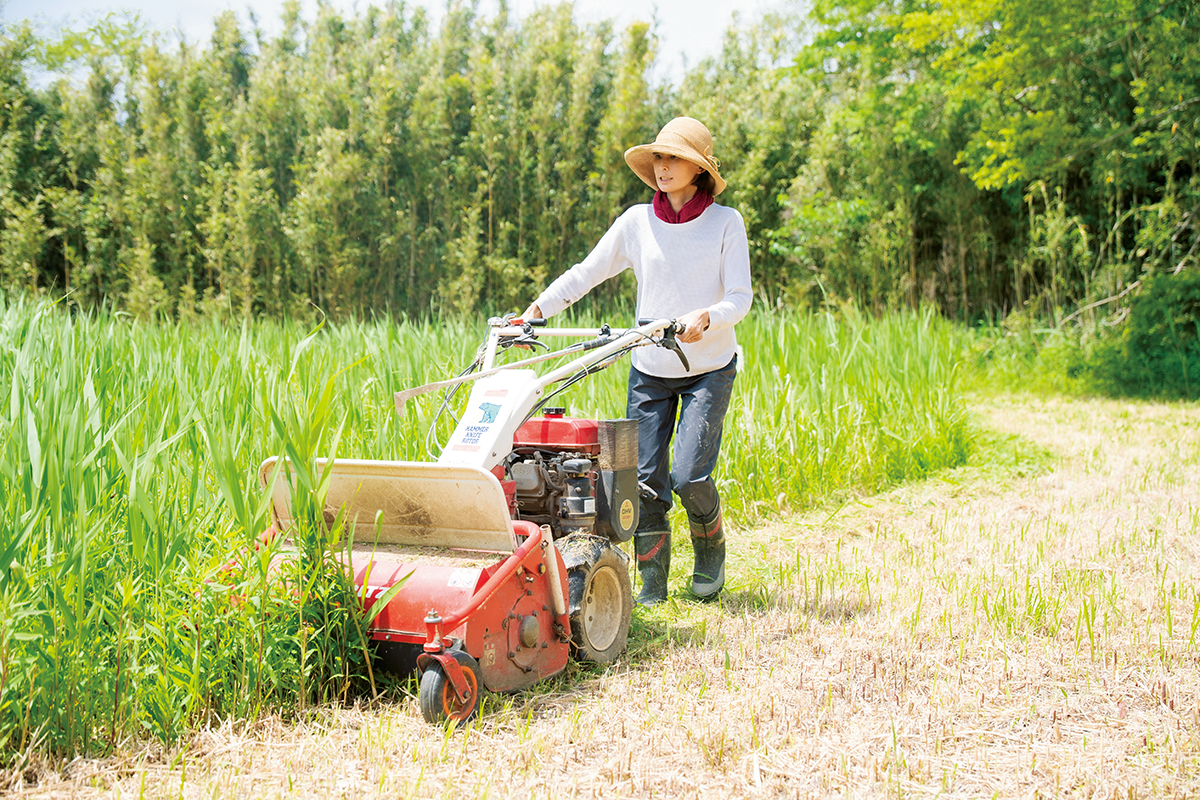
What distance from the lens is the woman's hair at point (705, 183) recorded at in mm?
3621

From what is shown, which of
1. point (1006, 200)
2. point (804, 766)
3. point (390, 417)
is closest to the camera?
point (804, 766)

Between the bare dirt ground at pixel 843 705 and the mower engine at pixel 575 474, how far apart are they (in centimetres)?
45

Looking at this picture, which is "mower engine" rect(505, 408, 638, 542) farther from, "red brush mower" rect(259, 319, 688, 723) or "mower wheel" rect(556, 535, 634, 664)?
"mower wheel" rect(556, 535, 634, 664)

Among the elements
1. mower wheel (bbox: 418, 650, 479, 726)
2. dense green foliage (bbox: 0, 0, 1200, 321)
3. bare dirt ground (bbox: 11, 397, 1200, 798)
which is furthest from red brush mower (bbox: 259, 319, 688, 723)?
dense green foliage (bbox: 0, 0, 1200, 321)

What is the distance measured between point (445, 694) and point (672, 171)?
200cm

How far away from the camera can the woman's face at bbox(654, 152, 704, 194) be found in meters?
3.53

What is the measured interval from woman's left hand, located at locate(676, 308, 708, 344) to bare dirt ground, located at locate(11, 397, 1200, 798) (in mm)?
1005

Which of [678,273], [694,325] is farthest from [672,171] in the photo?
[694,325]

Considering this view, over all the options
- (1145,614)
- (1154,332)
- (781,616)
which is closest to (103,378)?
(781,616)

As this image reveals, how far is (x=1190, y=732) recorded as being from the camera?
8.12 feet

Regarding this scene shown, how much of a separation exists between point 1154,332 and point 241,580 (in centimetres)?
1068

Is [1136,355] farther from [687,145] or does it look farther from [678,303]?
[687,145]

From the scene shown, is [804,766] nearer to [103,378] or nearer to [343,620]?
[343,620]

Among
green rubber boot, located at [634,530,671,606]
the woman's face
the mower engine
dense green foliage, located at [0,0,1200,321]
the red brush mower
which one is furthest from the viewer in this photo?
dense green foliage, located at [0,0,1200,321]
